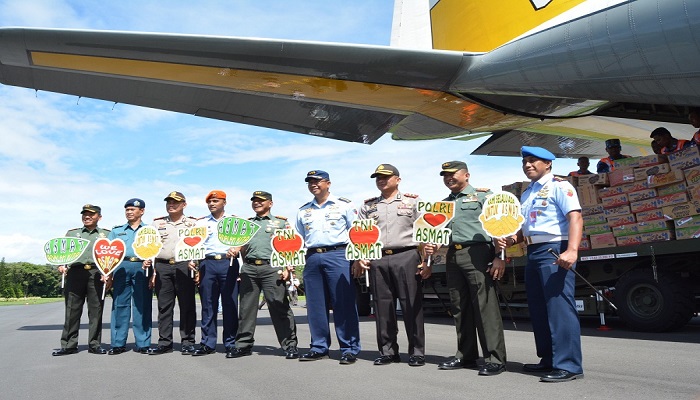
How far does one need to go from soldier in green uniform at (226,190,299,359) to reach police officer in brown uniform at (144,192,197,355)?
76cm

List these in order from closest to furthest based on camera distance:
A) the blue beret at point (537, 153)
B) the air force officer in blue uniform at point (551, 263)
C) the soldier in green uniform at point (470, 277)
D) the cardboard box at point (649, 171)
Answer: the air force officer in blue uniform at point (551, 263) < the blue beret at point (537, 153) < the soldier in green uniform at point (470, 277) < the cardboard box at point (649, 171)

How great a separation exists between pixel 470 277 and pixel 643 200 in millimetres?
3179

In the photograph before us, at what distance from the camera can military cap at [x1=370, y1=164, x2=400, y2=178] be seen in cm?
507

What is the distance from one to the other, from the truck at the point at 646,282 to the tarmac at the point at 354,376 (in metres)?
0.23

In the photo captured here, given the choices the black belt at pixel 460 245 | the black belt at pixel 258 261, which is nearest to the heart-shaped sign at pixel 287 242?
the black belt at pixel 258 261

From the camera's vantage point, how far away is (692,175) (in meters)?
5.93

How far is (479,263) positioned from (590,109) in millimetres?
4542

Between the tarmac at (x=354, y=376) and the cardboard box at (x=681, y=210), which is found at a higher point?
the cardboard box at (x=681, y=210)

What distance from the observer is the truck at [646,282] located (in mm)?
6305

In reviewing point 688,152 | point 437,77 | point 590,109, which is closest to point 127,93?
point 437,77

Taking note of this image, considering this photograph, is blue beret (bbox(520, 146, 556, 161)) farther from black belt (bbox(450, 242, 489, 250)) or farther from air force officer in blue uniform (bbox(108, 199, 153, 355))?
air force officer in blue uniform (bbox(108, 199, 153, 355))

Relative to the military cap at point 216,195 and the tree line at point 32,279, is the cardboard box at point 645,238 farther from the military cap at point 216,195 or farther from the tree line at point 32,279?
the tree line at point 32,279

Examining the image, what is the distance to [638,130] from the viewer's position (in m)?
9.20

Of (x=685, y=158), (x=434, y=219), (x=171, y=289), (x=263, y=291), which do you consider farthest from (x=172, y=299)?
(x=685, y=158)
